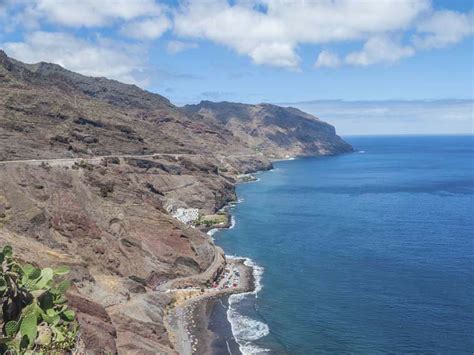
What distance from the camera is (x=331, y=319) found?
246ft

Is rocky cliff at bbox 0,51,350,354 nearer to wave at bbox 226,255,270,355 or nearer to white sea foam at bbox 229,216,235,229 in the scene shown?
wave at bbox 226,255,270,355

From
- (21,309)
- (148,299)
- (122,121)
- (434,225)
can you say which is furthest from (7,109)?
(21,309)

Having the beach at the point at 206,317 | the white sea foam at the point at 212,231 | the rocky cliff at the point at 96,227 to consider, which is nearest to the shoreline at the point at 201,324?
the beach at the point at 206,317

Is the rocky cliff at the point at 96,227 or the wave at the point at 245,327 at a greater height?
the rocky cliff at the point at 96,227

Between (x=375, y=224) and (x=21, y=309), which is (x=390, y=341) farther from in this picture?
(x=375, y=224)

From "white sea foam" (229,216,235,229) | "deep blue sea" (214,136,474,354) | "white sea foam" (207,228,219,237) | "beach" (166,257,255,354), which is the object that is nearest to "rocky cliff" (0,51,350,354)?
"beach" (166,257,255,354)

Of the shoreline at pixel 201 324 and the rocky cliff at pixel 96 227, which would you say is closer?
the rocky cliff at pixel 96 227

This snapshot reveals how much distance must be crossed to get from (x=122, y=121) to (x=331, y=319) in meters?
137

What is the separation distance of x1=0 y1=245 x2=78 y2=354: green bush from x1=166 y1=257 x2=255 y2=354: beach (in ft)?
133

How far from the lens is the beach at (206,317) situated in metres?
66.9

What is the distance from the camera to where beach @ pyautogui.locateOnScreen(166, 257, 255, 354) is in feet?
220

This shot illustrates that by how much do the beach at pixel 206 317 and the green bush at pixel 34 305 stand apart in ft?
133

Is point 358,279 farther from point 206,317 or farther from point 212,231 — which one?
point 212,231

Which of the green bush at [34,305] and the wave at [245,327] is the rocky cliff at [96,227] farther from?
the green bush at [34,305]
